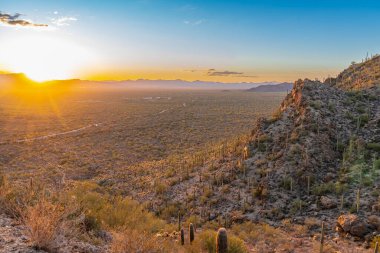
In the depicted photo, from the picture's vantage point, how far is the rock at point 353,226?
10688mm

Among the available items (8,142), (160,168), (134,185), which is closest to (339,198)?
(134,185)

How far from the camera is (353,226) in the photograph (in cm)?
1085

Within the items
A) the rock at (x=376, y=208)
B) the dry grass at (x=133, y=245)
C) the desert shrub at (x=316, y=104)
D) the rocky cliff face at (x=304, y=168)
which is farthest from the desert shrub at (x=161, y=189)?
the dry grass at (x=133, y=245)

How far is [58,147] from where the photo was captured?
132ft

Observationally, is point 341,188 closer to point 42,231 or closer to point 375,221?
point 375,221

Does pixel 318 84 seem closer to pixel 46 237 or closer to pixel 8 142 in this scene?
pixel 46 237

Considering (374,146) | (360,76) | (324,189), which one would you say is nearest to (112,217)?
(324,189)

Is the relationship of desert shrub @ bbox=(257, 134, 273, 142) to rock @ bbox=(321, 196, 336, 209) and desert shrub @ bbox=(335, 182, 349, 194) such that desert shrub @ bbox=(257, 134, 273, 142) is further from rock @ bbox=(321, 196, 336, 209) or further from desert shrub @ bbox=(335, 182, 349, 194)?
rock @ bbox=(321, 196, 336, 209)

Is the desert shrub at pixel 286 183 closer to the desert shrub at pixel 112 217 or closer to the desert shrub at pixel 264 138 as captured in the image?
the desert shrub at pixel 264 138

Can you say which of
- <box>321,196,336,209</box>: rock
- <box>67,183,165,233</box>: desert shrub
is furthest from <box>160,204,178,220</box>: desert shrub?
<box>321,196,336,209</box>: rock

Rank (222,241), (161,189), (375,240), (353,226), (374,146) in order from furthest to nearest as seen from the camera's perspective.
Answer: (161,189), (374,146), (353,226), (375,240), (222,241)

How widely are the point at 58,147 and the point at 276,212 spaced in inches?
1308

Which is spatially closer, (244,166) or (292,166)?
(292,166)

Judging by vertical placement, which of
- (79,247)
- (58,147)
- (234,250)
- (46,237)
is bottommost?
(58,147)
